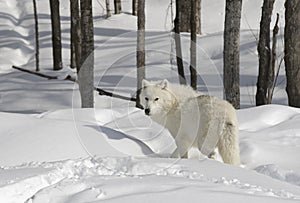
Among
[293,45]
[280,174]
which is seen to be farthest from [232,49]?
[280,174]

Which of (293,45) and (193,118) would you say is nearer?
(193,118)

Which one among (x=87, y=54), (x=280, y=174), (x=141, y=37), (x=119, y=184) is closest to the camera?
(x=119, y=184)

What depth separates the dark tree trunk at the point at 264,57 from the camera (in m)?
11.8

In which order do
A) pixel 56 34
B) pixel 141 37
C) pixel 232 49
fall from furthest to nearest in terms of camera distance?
pixel 56 34
pixel 141 37
pixel 232 49

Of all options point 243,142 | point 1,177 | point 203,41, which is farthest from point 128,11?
point 1,177

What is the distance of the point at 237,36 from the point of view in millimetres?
10336

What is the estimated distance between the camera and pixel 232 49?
34.2ft

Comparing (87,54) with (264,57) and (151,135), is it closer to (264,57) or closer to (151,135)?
(151,135)

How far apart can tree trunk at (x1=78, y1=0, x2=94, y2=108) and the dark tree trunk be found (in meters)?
3.83

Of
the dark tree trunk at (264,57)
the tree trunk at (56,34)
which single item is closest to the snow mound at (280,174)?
the dark tree trunk at (264,57)

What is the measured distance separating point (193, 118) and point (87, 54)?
16.3 ft

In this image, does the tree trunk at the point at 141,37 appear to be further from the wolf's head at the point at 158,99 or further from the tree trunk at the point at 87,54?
the wolf's head at the point at 158,99

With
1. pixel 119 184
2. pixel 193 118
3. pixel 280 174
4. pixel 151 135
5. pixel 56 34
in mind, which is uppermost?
pixel 119 184

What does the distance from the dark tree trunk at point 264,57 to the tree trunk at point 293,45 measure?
821 mm
